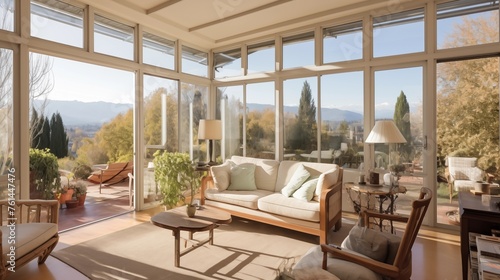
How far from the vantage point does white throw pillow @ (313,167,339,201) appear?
3469 mm

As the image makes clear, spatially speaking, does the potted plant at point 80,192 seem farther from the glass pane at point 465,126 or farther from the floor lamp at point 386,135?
the glass pane at point 465,126

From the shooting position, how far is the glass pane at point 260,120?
557cm

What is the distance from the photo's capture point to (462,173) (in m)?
3.91

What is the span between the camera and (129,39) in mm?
4727

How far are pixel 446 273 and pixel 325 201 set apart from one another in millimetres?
1308

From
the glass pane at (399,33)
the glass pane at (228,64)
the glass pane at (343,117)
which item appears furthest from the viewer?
the glass pane at (228,64)

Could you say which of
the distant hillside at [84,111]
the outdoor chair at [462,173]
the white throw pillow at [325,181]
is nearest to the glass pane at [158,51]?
the distant hillside at [84,111]

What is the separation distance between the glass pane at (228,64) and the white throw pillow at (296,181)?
283 cm

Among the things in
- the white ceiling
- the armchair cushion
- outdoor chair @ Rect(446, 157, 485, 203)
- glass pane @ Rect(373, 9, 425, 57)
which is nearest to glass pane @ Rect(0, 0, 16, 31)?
the white ceiling

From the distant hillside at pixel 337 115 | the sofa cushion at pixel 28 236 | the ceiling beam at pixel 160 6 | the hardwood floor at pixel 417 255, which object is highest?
the ceiling beam at pixel 160 6

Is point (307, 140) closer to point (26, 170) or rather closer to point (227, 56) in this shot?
point (227, 56)

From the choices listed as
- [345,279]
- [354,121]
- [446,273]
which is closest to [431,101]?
[354,121]

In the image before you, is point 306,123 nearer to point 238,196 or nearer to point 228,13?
point 238,196

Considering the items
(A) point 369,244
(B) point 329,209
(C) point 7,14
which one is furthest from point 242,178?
(C) point 7,14
